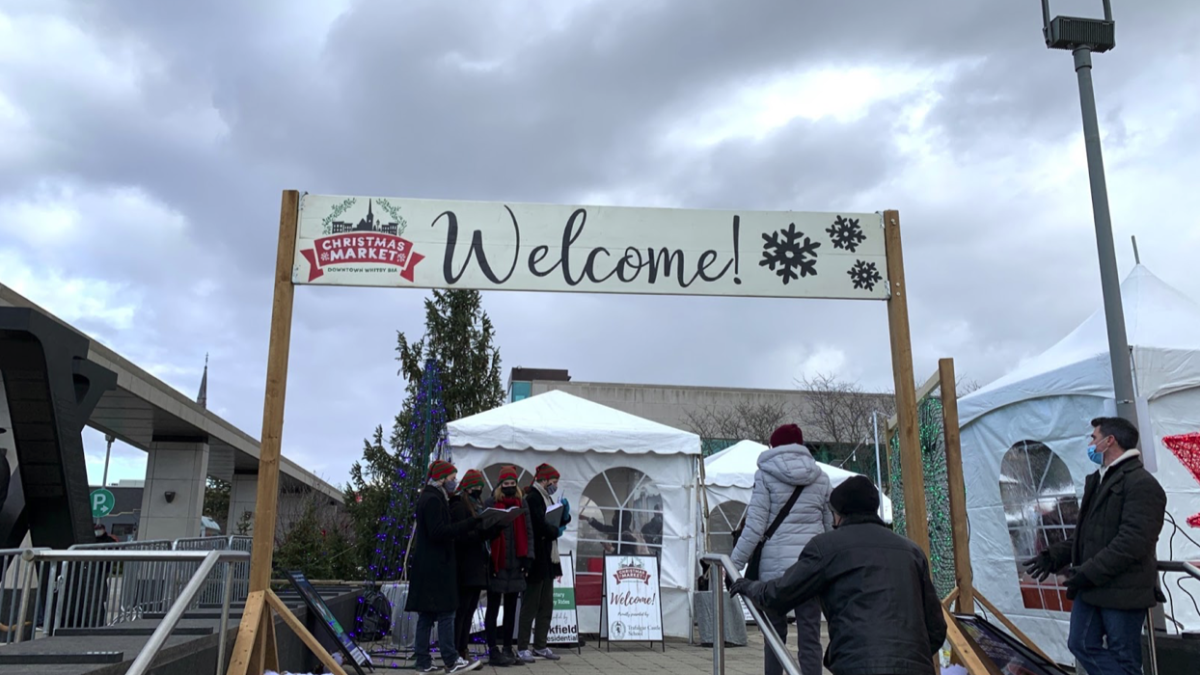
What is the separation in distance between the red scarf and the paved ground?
98cm

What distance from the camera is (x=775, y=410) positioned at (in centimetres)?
4394

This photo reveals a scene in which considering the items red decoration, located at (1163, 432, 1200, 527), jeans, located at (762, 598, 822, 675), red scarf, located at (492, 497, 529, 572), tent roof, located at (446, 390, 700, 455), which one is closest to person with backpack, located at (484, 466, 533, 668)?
red scarf, located at (492, 497, 529, 572)

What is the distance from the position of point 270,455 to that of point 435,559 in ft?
7.30

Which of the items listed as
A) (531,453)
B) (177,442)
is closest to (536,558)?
(531,453)

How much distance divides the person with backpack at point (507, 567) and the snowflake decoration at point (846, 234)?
12.8 ft

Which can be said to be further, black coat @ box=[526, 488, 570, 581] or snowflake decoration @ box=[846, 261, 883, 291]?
black coat @ box=[526, 488, 570, 581]

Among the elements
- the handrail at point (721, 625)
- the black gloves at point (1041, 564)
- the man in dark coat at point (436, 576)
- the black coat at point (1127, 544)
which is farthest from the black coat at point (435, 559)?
the black coat at point (1127, 544)

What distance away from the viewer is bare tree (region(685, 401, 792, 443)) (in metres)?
41.9

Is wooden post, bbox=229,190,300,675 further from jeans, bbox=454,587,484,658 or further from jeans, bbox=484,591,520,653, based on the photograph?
jeans, bbox=484,591,520,653

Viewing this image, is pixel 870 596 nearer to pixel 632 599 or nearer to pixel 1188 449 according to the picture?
pixel 1188 449

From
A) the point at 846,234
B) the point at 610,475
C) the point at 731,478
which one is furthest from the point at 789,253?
the point at 731,478

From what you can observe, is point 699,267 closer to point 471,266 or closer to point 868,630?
point 471,266

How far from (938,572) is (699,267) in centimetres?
448

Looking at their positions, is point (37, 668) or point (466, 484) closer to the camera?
point (37, 668)
